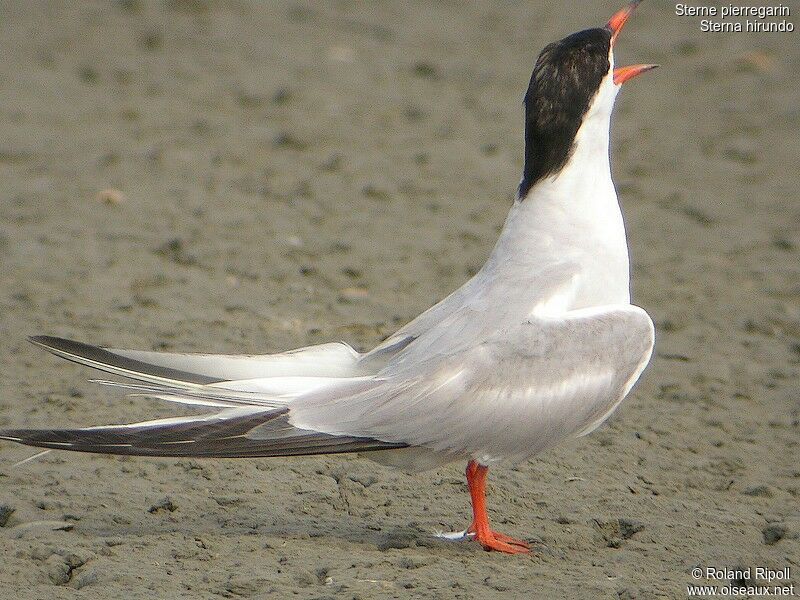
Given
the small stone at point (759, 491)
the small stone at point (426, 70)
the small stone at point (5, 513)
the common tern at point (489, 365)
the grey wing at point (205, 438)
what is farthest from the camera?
the small stone at point (426, 70)

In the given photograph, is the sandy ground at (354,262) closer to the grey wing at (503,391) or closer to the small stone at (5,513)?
the small stone at (5,513)

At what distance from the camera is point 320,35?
10.7 metres

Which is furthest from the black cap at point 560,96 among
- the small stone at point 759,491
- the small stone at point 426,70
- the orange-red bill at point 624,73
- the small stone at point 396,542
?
the small stone at point 426,70

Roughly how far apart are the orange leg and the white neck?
0.64 m

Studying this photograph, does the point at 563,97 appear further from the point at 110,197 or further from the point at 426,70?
the point at 426,70

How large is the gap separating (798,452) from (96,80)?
6.44 meters

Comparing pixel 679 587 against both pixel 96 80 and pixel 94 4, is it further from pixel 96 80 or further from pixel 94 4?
pixel 94 4

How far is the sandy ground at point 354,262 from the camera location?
4.03 meters

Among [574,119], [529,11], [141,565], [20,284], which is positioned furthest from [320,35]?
[141,565]

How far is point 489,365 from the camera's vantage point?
394cm

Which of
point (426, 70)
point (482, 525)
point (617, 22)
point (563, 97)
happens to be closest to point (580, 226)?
point (563, 97)

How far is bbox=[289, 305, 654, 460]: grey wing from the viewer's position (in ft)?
12.7

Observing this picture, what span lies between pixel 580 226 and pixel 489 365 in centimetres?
65

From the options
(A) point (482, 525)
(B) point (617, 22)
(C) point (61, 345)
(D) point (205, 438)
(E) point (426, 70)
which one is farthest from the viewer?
(E) point (426, 70)
